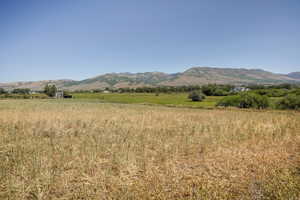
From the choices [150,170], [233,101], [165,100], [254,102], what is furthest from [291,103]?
[150,170]

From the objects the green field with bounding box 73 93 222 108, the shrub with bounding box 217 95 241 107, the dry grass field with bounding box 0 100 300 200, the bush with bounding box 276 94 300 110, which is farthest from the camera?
the green field with bounding box 73 93 222 108

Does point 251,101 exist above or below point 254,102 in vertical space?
above

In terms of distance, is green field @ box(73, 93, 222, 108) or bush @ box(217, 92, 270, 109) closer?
bush @ box(217, 92, 270, 109)

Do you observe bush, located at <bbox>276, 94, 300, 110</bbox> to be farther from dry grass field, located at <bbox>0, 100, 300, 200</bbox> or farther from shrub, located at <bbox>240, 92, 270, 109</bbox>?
dry grass field, located at <bbox>0, 100, 300, 200</bbox>

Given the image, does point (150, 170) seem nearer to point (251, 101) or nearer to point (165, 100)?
point (251, 101)

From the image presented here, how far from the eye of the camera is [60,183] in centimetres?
357

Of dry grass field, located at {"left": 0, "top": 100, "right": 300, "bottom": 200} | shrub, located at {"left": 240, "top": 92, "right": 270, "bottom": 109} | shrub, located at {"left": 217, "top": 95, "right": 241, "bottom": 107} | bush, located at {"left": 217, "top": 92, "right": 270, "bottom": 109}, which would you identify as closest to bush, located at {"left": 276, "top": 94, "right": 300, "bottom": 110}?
shrub, located at {"left": 240, "top": 92, "right": 270, "bottom": 109}

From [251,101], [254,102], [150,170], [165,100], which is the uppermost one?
[251,101]

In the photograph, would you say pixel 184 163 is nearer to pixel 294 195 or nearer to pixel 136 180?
pixel 136 180

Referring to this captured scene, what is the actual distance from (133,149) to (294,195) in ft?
14.8

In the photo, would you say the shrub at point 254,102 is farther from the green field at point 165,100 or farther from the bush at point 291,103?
the green field at point 165,100

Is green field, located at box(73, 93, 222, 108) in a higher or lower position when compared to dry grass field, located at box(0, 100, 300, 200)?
lower

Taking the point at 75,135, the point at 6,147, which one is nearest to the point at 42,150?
the point at 6,147

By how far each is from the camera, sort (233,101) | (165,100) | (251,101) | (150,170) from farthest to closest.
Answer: (165,100), (233,101), (251,101), (150,170)
